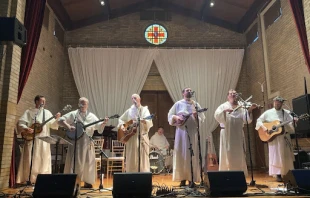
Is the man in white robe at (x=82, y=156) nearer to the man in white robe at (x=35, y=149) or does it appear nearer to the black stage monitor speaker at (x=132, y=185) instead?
the man in white robe at (x=35, y=149)

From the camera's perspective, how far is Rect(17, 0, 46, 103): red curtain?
19.4 ft

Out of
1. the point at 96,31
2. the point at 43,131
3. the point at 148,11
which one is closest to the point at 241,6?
the point at 148,11

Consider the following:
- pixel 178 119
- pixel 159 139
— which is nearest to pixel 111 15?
pixel 159 139

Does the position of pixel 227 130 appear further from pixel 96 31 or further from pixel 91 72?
pixel 96 31

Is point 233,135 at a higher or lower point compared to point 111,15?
lower

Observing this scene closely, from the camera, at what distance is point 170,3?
11656 millimetres

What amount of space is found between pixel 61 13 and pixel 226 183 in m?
8.90

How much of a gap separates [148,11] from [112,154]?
621 cm

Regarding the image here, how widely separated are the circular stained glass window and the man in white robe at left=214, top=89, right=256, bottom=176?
22.0 ft

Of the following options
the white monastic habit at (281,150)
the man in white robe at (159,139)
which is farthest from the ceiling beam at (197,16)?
the white monastic habit at (281,150)

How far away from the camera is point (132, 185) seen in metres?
3.70

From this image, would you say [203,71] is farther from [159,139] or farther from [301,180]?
[301,180]

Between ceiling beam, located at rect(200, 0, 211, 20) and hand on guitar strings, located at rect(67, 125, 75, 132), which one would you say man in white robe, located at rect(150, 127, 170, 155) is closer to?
ceiling beam, located at rect(200, 0, 211, 20)

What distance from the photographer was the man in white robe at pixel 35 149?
584cm
